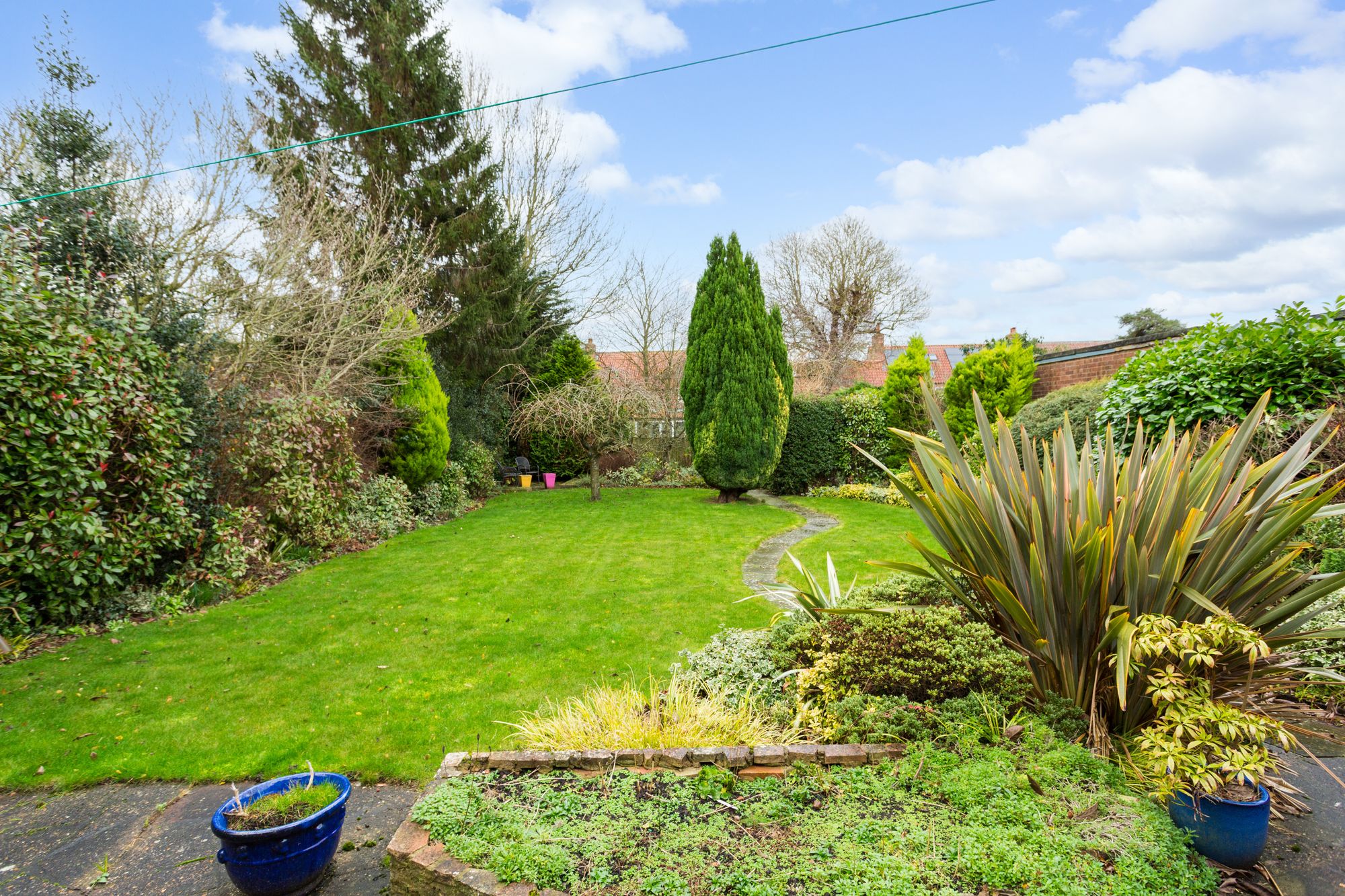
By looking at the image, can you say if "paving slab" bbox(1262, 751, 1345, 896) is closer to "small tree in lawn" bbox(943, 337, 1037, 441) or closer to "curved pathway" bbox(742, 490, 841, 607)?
"curved pathway" bbox(742, 490, 841, 607)

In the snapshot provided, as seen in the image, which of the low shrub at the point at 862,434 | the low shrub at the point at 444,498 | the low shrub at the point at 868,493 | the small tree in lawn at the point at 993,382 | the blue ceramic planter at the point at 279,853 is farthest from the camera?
the low shrub at the point at 862,434

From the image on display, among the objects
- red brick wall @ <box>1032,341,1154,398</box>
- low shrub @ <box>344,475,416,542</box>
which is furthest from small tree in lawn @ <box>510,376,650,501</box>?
red brick wall @ <box>1032,341,1154,398</box>

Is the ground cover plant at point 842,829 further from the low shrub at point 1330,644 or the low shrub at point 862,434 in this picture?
the low shrub at point 862,434

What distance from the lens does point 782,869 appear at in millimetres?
1924

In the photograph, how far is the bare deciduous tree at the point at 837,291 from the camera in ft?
79.0

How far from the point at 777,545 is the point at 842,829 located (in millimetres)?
6475

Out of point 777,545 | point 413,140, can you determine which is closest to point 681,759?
point 777,545

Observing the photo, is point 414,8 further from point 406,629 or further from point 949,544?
point 949,544

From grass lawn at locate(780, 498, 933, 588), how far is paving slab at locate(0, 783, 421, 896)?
281 cm

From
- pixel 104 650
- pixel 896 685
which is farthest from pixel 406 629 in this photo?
pixel 896 685

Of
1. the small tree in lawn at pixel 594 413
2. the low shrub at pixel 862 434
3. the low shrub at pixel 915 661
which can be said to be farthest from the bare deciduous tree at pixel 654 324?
the low shrub at pixel 915 661

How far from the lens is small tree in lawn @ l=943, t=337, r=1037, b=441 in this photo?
38.3 feet

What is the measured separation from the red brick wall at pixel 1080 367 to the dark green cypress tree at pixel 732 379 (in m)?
4.83

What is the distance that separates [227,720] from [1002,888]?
4094 mm
